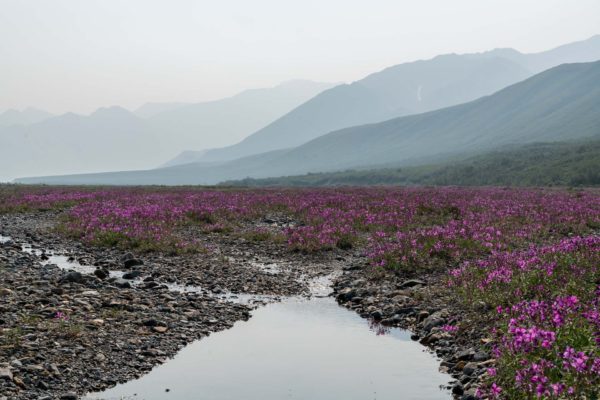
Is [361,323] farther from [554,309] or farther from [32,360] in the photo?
[32,360]

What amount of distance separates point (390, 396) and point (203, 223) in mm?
20338

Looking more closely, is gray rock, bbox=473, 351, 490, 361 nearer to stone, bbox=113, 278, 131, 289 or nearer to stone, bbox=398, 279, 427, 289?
stone, bbox=398, 279, 427, 289

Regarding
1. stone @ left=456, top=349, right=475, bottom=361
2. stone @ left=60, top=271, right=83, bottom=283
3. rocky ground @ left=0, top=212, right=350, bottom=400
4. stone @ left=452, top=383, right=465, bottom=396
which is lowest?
stone @ left=452, top=383, right=465, bottom=396

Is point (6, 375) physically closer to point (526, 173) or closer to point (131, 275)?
point (131, 275)

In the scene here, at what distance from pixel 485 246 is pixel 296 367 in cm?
1041

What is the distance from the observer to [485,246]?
17.9 metres

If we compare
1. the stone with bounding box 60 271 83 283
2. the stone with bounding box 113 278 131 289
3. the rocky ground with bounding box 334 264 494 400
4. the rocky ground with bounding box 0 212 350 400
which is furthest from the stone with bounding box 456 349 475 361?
the stone with bounding box 60 271 83 283

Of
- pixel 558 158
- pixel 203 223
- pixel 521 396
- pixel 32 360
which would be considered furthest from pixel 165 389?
pixel 558 158

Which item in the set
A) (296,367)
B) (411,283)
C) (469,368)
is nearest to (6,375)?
(296,367)

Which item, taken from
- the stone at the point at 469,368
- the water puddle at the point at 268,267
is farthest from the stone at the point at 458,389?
the water puddle at the point at 268,267

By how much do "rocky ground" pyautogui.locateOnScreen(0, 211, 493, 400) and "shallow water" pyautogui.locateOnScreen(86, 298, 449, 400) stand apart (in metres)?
0.38

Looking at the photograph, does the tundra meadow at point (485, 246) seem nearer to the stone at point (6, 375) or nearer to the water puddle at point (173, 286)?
the water puddle at point (173, 286)

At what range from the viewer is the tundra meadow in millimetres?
7020

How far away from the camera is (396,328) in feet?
38.7
